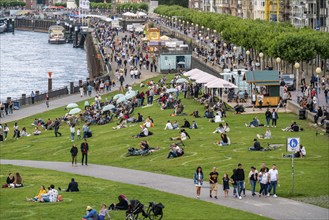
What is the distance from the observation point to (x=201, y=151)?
201 feet

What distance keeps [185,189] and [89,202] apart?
202 inches

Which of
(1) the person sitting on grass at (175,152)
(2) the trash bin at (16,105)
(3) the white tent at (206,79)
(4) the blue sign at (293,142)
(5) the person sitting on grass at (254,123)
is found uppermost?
(4) the blue sign at (293,142)

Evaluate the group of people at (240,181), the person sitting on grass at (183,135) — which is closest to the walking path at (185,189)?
the group of people at (240,181)

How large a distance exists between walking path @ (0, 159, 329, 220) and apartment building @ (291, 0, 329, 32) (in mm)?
95162

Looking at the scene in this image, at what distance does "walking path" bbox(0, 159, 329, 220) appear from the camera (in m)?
46.1

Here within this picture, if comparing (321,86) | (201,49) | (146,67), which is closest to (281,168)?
(321,86)

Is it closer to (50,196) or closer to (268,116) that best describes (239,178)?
(50,196)

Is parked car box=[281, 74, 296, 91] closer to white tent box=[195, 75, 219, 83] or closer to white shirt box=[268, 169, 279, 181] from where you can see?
white tent box=[195, 75, 219, 83]

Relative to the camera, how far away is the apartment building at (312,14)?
155625mm

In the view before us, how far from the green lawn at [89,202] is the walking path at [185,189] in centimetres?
85

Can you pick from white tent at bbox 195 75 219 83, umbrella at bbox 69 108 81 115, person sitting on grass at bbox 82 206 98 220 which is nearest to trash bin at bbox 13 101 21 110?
umbrella at bbox 69 108 81 115

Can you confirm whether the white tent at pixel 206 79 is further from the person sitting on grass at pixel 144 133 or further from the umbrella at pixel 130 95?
the person sitting on grass at pixel 144 133

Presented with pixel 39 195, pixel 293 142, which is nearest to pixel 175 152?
pixel 293 142

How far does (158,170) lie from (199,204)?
998 centimetres
